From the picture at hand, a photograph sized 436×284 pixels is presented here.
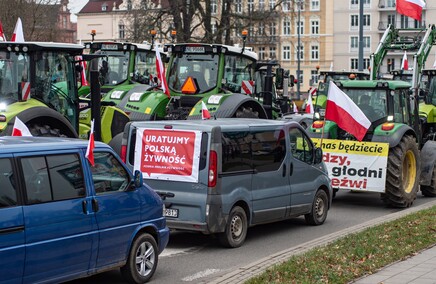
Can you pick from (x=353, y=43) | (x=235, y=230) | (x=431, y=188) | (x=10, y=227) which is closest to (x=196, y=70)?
(x=431, y=188)

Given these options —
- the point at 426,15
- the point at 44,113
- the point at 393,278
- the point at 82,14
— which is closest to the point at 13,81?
the point at 44,113

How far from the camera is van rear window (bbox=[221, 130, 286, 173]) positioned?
12.2 m

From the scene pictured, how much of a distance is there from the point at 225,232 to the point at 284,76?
11.4m

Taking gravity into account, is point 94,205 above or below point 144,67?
below

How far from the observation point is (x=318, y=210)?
14.9 meters

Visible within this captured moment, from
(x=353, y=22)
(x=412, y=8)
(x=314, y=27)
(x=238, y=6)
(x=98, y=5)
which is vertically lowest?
(x=412, y=8)

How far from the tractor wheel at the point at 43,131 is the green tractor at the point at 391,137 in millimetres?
5102

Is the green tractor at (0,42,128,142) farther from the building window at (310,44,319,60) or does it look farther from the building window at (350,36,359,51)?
the building window at (310,44,319,60)

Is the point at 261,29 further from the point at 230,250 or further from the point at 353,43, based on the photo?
the point at 353,43

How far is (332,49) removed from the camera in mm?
108125

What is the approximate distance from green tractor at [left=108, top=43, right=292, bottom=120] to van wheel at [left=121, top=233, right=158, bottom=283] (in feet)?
31.1

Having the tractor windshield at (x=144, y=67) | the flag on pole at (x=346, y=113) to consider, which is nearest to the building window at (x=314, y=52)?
the tractor windshield at (x=144, y=67)

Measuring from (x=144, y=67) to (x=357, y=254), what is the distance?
1306 centimetres

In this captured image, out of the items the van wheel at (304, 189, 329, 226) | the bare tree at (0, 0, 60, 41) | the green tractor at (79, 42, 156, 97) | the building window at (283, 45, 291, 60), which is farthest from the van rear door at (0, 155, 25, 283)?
the building window at (283, 45, 291, 60)
